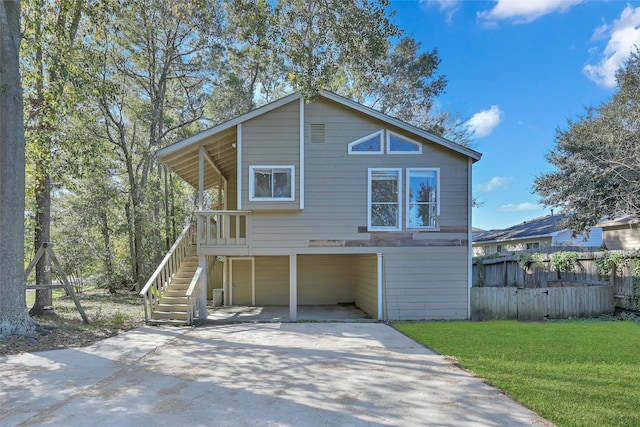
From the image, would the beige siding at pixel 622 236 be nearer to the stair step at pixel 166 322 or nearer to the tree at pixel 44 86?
A: the stair step at pixel 166 322

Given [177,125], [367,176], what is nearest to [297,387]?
[367,176]

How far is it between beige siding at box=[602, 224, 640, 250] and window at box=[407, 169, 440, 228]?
12.3 m

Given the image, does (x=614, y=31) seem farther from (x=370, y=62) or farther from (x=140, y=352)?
(x=140, y=352)

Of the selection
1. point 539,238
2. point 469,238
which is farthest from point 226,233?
point 539,238

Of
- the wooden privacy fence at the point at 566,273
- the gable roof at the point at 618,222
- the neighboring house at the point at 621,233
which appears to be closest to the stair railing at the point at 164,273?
the wooden privacy fence at the point at 566,273

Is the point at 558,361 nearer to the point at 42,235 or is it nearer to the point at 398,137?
the point at 398,137

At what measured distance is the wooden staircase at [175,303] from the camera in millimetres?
8680

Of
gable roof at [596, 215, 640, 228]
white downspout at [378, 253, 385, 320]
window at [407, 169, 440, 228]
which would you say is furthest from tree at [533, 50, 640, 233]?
white downspout at [378, 253, 385, 320]

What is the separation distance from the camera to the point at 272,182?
9.44 metres

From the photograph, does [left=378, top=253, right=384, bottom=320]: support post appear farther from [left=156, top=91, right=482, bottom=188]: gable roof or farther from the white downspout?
[left=156, top=91, right=482, bottom=188]: gable roof

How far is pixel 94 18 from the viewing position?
8.04 metres

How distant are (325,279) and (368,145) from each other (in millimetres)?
5631

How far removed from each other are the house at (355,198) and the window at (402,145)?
27 mm

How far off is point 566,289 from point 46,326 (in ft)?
40.3
